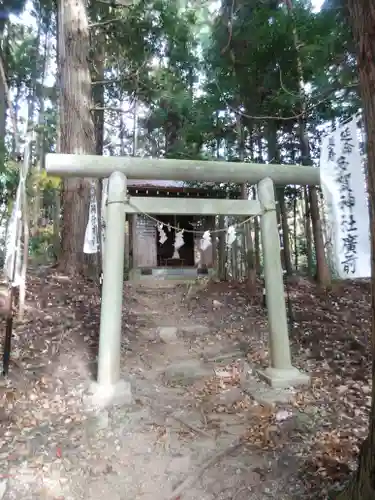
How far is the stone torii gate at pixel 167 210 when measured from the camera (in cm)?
449

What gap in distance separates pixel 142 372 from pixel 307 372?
7.80ft

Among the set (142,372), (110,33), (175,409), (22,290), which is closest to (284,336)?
(175,409)

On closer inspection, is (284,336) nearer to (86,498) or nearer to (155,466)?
(155,466)

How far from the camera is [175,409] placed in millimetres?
4293

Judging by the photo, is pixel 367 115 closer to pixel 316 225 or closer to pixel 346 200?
pixel 346 200

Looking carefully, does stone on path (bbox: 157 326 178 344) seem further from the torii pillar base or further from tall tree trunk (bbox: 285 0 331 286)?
tall tree trunk (bbox: 285 0 331 286)

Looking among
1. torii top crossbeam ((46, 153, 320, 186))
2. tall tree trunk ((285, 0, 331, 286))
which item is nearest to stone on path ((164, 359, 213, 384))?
torii top crossbeam ((46, 153, 320, 186))

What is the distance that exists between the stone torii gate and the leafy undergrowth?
0.55 m

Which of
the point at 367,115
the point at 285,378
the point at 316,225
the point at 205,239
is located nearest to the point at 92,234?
the point at 205,239

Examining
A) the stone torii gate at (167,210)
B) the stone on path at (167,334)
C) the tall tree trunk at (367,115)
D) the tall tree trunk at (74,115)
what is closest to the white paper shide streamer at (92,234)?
the tall tree trunk at (74,115)

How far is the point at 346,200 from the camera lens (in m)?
3.78

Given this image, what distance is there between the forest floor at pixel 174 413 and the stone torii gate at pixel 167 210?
393 mm

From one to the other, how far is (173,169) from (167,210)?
0.56 m

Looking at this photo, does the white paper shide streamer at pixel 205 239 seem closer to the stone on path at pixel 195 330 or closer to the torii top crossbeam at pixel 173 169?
the torii top crossbeam at pixel 173 169
